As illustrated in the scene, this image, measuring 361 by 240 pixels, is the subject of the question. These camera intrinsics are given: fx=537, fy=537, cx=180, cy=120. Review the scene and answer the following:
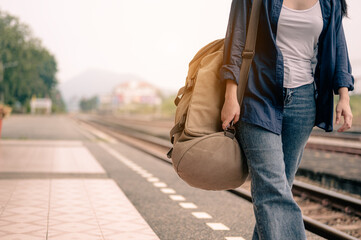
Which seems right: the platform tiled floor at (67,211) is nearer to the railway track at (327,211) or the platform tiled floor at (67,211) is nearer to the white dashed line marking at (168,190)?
the white dashed line marking at (168,190)

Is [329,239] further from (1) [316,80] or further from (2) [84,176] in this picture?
(2) [84,176]

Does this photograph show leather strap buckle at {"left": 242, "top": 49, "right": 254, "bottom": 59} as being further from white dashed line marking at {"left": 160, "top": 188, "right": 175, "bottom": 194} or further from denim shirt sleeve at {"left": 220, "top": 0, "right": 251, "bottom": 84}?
white dashed line marking at {"left": 160, "top": 188, "right": 175, "bottom": 194}

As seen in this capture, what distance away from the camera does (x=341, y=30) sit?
295 cm

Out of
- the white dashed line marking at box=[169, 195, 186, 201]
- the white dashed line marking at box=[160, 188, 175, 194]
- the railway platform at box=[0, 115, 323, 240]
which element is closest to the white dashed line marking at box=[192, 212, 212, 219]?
the railway platform at box=[0, 115, 323, 240]

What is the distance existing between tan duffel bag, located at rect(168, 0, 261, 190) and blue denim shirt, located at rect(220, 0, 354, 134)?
0.05 meters

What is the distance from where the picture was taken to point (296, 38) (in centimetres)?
278

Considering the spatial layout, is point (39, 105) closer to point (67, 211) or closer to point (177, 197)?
point (177, 197)

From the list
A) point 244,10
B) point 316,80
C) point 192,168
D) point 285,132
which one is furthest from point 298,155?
point 244,10

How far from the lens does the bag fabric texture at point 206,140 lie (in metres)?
2.70

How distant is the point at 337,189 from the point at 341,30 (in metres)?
7.10

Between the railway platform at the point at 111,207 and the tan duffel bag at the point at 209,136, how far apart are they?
7.15 feet

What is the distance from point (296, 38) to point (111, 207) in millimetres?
4067

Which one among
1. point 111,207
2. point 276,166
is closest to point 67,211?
point 111,207

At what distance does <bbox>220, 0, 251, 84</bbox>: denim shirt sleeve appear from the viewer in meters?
2.69
